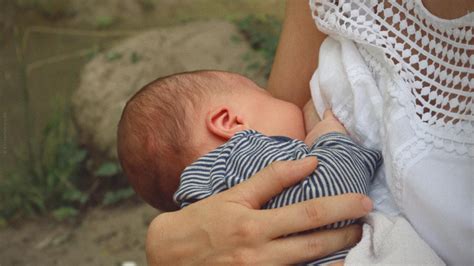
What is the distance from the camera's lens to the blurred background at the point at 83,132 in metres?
3.36

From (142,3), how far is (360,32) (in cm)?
399

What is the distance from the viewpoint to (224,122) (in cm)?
148

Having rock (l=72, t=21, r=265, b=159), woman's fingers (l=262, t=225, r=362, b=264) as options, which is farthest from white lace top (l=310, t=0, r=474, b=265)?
rock (l=72, t=21, r=265, b=159)

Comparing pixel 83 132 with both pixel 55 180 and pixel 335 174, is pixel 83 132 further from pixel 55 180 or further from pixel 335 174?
pixel 335 174

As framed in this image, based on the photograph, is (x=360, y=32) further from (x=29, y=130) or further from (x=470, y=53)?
(x=29, y=130)

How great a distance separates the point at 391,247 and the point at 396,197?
3.4 inches

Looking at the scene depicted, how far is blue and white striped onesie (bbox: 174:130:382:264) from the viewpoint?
122 cm

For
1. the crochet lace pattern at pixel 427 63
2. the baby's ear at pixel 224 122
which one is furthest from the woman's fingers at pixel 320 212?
the baby's ear at pixel 224 122

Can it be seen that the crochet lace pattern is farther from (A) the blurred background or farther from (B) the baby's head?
(A) the blurred background

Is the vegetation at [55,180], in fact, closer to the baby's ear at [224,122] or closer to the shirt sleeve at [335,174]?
the baby's ear at [224,122]

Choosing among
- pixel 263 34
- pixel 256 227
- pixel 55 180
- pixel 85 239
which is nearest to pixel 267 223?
pixel 256 227

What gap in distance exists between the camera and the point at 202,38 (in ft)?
13.0

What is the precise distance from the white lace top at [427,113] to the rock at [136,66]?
2.36 meters

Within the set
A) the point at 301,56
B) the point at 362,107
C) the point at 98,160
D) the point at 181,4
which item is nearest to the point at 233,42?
the point at 98,160
